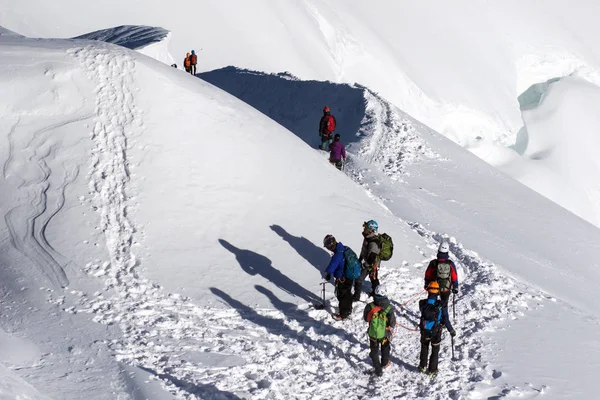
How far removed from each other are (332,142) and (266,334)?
10548 mm

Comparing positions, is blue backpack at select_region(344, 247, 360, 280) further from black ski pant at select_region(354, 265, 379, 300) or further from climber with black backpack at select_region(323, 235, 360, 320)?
black ski pant at select_region(354, 265, 379, 300)

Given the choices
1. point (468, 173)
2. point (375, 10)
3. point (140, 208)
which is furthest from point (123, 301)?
point (375, 10)

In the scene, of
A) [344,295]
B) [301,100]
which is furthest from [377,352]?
[301,100]

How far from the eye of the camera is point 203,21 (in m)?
45.2

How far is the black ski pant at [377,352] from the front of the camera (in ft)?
32.5

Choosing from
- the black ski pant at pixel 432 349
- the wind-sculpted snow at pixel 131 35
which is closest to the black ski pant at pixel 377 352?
the black ski pant at pixel 432 349

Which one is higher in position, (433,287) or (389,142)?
(389,142)

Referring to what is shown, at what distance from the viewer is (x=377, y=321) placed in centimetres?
973

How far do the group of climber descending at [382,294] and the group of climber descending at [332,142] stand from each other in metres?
7.28

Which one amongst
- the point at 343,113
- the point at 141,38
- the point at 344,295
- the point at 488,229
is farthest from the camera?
the point at 141,38

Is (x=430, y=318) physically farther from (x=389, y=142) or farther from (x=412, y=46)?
(x=412, y=46)

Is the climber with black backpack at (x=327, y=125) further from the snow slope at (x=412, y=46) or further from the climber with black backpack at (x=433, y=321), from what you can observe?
the snow slope at (x=412, y=46)

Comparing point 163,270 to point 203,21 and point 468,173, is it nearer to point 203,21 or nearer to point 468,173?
point 468,173

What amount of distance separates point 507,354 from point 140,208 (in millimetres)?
7077
